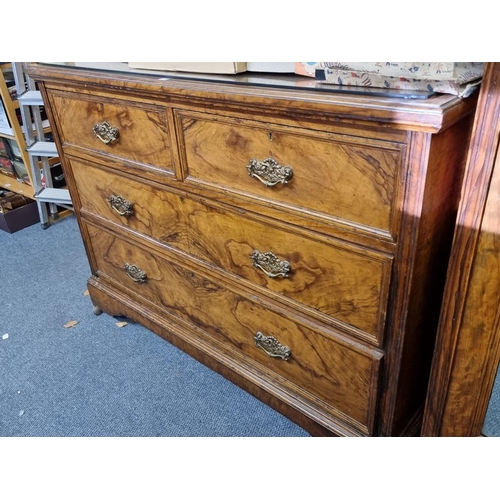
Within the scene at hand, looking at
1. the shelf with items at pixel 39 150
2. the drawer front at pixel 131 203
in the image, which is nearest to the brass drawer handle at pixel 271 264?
the drawer front at pixel 131 203

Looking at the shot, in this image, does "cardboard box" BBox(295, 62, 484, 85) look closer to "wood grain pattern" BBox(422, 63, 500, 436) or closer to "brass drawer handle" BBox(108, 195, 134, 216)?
"wood grain pattern" BBox(422, 63, 500, 436)

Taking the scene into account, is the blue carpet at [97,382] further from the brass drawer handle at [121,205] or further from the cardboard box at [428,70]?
the cardboard box at [428,70]

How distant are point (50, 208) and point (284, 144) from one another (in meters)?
2.12

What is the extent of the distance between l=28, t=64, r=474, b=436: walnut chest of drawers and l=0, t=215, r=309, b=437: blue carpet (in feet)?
0.30

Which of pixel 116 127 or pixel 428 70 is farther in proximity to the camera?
pixel 116 127

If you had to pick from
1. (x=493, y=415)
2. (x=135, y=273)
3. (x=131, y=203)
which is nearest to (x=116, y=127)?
(x=131, y=203)

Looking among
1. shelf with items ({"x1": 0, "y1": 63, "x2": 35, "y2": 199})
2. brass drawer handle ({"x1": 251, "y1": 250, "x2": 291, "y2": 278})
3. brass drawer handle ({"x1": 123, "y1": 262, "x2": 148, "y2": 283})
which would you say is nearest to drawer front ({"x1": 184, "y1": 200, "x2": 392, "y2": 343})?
brass drawer handle ({"x1": 251, "y1": 250, "x2": 291, "y2": 278})

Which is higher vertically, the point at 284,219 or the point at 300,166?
the point at 300,166

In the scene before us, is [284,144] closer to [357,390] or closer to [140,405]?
[357,390]

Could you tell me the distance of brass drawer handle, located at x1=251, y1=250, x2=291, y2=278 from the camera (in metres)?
1.15

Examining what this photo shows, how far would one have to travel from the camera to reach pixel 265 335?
132 centimetres

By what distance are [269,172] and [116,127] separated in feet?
1.89

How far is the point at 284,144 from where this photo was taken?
0.99 m

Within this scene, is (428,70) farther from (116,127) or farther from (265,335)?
(116,127)
